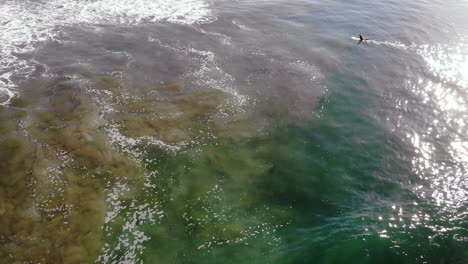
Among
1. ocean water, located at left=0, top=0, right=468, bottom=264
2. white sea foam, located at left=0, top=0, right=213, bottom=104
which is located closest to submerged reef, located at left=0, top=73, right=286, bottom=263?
ocean water, located at left=0, top=0, right=468, bottom=264

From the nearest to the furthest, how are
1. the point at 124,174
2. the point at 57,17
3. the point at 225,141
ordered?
the point at 124,174, the point at 225,141, the point at 57,17

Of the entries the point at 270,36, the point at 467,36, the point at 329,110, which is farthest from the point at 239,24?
the point at 467,36

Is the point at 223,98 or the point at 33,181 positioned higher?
the point at 223,98

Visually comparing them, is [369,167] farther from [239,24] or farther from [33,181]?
[239,24]

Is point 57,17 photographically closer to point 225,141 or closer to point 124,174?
point 124,174

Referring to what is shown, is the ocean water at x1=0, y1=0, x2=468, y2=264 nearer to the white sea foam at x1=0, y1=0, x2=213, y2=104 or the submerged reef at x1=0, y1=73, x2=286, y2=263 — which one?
the submerged reef at x1=0, y1=73, x2=286, y2=263

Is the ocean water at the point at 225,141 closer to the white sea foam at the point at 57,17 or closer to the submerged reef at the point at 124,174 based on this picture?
the submerged reef at the point at 124,174

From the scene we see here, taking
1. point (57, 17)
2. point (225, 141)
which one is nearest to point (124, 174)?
point (225, 141)

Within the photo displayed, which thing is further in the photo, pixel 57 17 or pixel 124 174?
pixel 57 17
